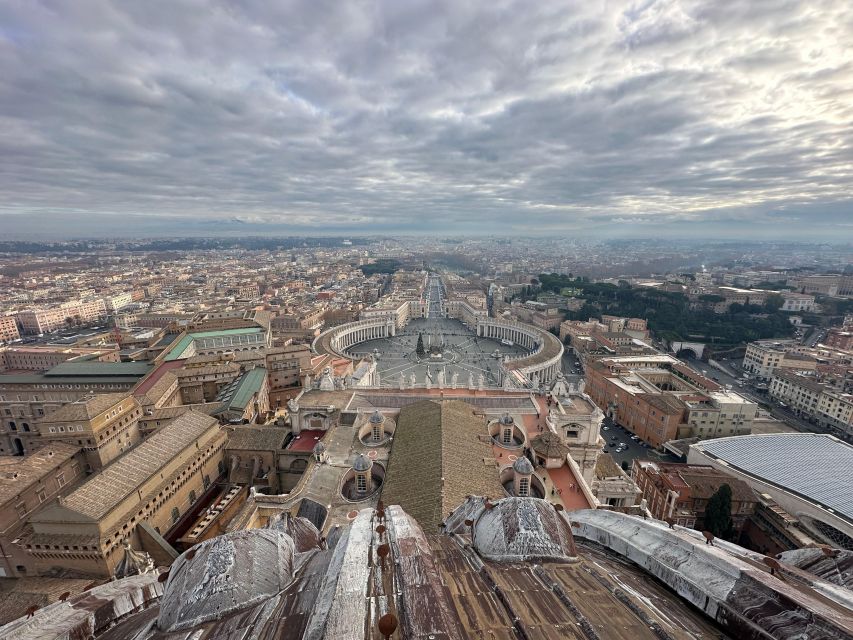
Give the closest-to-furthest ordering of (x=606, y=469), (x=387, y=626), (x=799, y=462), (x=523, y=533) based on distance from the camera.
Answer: (x=387, y=626) → (x=523, y=533) → (x=606, y=469) → (x=799, y=462)

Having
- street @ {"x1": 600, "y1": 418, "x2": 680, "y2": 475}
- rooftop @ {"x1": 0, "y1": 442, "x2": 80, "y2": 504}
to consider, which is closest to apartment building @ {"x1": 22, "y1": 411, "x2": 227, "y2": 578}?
rooftop @ {"x1": 0, "y1": 442, "x2": 80, "y2": 504}

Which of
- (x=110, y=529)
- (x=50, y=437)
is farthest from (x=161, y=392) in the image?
(x=110, y=529)

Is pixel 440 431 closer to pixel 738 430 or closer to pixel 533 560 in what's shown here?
pixel 533 560

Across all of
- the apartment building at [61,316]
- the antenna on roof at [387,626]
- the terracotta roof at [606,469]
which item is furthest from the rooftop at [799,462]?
the apartment building at [61,316]

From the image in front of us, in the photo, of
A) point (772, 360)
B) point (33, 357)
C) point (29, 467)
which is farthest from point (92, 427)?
point (772, 360)

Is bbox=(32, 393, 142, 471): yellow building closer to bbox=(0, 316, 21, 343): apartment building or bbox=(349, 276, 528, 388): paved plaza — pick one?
bbox=(349, 276, 528, 388): paved plaza

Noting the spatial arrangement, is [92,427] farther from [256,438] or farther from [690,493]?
[690,493]

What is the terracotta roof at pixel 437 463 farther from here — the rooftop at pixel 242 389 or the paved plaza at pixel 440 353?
the paved plaza at pixel 440 353
